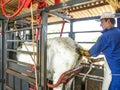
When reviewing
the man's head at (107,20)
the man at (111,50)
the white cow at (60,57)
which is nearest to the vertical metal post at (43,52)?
the white cow at (60,57)

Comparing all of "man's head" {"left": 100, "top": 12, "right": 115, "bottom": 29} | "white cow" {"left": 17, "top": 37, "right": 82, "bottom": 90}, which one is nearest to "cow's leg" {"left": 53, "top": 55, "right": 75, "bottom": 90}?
"white cow" {"left": 17, "top": 37, "right": 82, "bottom": 90}

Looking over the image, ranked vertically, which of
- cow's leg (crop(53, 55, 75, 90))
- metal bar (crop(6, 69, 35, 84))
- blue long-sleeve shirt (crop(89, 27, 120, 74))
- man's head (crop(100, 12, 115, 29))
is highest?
man's head (crop(100, 12, 115, 29))

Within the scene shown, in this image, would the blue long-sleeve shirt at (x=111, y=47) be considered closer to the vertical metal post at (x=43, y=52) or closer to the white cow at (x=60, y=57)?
the white cow at (x=60, y=57)

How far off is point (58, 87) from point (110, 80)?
66cm

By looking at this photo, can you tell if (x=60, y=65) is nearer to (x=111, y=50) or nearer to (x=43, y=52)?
(x=43, y=52)

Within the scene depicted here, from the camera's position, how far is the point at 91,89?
246cm

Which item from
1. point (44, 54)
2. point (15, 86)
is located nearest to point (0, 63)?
point (15, 86)

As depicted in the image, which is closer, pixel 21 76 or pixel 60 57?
pixel 60 57

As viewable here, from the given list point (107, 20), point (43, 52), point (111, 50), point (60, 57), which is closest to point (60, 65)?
point (60, 57)

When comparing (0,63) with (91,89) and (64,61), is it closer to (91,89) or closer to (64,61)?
(64,61)

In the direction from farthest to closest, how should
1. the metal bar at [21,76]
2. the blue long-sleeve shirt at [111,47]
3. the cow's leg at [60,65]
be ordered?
the metal bar at [21,76] < the cow's leg at [60,65] < the blue long-sleeve shirt at [111,47]

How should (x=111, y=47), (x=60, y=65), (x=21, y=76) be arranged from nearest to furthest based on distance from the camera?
(x=111, y=47)
(x=60, y=65)
(x=21, y=76)

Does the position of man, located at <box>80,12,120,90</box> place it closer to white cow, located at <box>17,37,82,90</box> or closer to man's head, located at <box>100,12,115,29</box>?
man's head, located at <box>100,12,115,29</box>

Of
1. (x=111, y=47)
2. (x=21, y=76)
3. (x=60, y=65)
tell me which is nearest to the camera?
(x=111, y=47)
